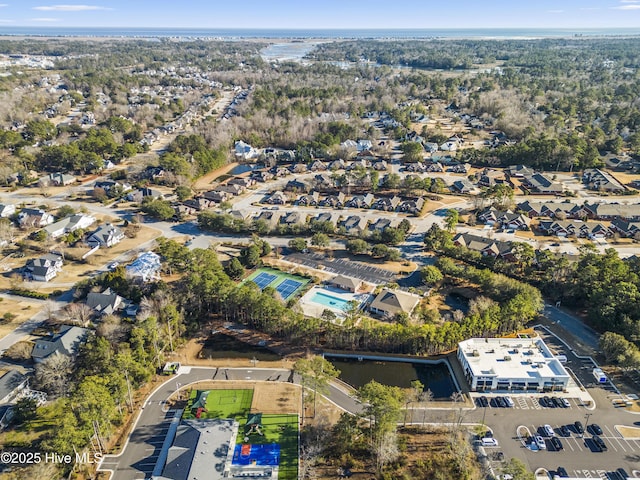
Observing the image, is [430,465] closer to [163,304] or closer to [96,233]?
[163,304]

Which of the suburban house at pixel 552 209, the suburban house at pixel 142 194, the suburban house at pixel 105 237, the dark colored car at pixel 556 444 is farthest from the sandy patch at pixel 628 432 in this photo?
the suburban house at pixel 142 194

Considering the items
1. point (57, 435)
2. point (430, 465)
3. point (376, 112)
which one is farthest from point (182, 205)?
point (376, 112)

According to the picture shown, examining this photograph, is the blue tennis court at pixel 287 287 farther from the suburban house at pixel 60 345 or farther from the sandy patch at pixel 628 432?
the sandy patch at pixel 628 432

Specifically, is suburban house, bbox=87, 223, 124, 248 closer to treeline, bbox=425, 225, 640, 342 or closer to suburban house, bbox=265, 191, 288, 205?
suburban house, bbox=265, 191, 288, 205

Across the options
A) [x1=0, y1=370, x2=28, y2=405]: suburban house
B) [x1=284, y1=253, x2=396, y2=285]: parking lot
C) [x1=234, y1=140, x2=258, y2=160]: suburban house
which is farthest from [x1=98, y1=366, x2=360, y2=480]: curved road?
[x1=234, y1=140, x2=258, y2=160]: suburban house

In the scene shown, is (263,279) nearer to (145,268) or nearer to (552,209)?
(145,268)

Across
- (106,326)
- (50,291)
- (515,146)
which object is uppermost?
(515,146)
